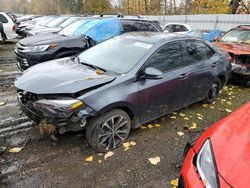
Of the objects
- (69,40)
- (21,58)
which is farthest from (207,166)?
(21,58)

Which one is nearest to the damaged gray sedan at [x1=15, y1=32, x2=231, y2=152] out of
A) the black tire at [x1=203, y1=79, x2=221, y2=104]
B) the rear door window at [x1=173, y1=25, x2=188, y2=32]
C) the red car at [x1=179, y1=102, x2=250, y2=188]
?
the black tire at [x1=203, y1=79, x2=221, y2=104]

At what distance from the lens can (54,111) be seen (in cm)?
310

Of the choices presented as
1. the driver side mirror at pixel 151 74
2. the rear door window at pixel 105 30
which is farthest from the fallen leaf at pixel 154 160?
the rear door window at pixel 105 30

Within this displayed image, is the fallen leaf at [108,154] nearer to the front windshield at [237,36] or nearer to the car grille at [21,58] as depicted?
the car grille at [21,58]

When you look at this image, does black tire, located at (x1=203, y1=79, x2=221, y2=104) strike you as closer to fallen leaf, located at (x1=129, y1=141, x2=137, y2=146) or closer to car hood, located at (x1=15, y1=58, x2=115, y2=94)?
fallen leaf, located at (x1=129, y1=141, x2=137, y2=146)

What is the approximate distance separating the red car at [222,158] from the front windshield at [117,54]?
1.78 meters

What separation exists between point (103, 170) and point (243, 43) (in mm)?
6365

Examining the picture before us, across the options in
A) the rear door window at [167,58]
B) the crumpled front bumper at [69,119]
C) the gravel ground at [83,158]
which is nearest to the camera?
the gravel ground at [83,158]

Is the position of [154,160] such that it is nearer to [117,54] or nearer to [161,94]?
[161,94]

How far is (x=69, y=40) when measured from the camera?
22.5 feet

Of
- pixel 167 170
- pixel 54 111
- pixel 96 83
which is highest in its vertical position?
pixel 96 83

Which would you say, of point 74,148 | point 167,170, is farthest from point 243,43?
point 74,148

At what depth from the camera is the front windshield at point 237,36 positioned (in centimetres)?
772

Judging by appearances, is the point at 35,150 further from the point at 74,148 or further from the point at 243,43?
the point at 243,43
